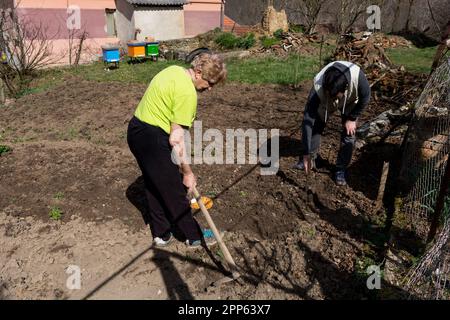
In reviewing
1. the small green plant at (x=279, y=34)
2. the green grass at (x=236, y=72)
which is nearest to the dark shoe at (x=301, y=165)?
the green grass at (x=236, y=72)

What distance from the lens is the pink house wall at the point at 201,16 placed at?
645 inches

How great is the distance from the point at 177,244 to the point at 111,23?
44.5ft

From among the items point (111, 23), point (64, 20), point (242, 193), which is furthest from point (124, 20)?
point (242, 193)

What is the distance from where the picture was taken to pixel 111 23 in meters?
14.5

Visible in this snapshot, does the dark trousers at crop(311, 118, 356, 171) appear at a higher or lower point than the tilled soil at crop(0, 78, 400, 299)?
higher

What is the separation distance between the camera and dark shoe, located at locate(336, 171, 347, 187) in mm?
4062

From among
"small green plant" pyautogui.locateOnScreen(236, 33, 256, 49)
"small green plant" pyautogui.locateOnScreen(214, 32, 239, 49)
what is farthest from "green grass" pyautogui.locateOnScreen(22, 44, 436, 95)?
"small green plant" pyautogui.locateOnScreen(214, 32, 239, 49)

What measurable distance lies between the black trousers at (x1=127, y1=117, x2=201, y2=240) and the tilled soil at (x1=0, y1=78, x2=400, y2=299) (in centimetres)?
32

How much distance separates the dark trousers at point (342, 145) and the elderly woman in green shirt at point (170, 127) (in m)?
1.89

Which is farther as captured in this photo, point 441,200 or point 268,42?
point 268,42

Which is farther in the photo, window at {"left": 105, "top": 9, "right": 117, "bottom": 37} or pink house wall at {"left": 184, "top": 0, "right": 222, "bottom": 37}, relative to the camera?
pink house wall at {"left": 184, "top": 0, "right": 222, "bottom": 37}

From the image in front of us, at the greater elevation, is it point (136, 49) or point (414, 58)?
point (136, 49)

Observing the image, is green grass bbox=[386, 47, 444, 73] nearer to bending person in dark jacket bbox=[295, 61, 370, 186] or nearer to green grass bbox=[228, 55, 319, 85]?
green grass bbox=[228, 55, 319, 85]

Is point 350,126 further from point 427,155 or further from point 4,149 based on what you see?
point 4,149
